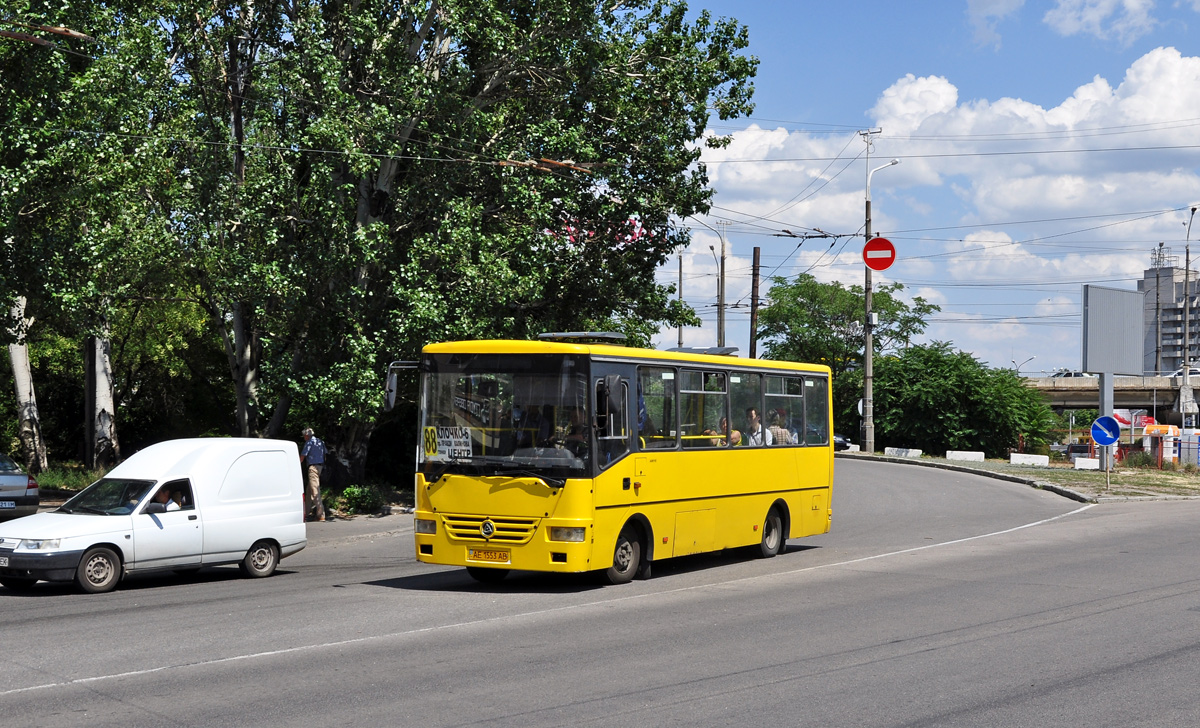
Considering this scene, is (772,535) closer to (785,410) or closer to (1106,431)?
(785,410)

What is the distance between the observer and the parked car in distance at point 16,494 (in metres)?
20.0

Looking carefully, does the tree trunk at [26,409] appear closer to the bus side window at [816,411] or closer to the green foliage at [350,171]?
the green foliage at [350,171]

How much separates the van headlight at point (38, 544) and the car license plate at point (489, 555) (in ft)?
15.7

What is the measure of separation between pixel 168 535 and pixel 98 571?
36.6 inches

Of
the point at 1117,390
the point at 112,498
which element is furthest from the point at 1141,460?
the point at 1117,390

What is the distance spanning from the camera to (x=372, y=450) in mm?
33594

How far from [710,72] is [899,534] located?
41.1 ft

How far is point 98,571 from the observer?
1388 centimetres

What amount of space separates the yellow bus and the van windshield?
3.60 meters

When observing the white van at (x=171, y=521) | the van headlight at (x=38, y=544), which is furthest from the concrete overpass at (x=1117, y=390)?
the van headlight at (x=38, y=544)

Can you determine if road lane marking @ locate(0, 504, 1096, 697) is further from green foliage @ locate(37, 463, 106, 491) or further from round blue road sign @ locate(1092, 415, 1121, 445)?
green foliage @ locate(37, 463, 106, 491)

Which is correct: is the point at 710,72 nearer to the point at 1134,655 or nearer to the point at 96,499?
the point at 96,499

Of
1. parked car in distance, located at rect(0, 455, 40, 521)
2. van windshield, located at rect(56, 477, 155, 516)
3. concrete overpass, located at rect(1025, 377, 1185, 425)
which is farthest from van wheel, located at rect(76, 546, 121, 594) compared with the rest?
concrete overpass, located at rect(1025, 377, 1185, 425)

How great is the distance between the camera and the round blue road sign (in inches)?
1260
